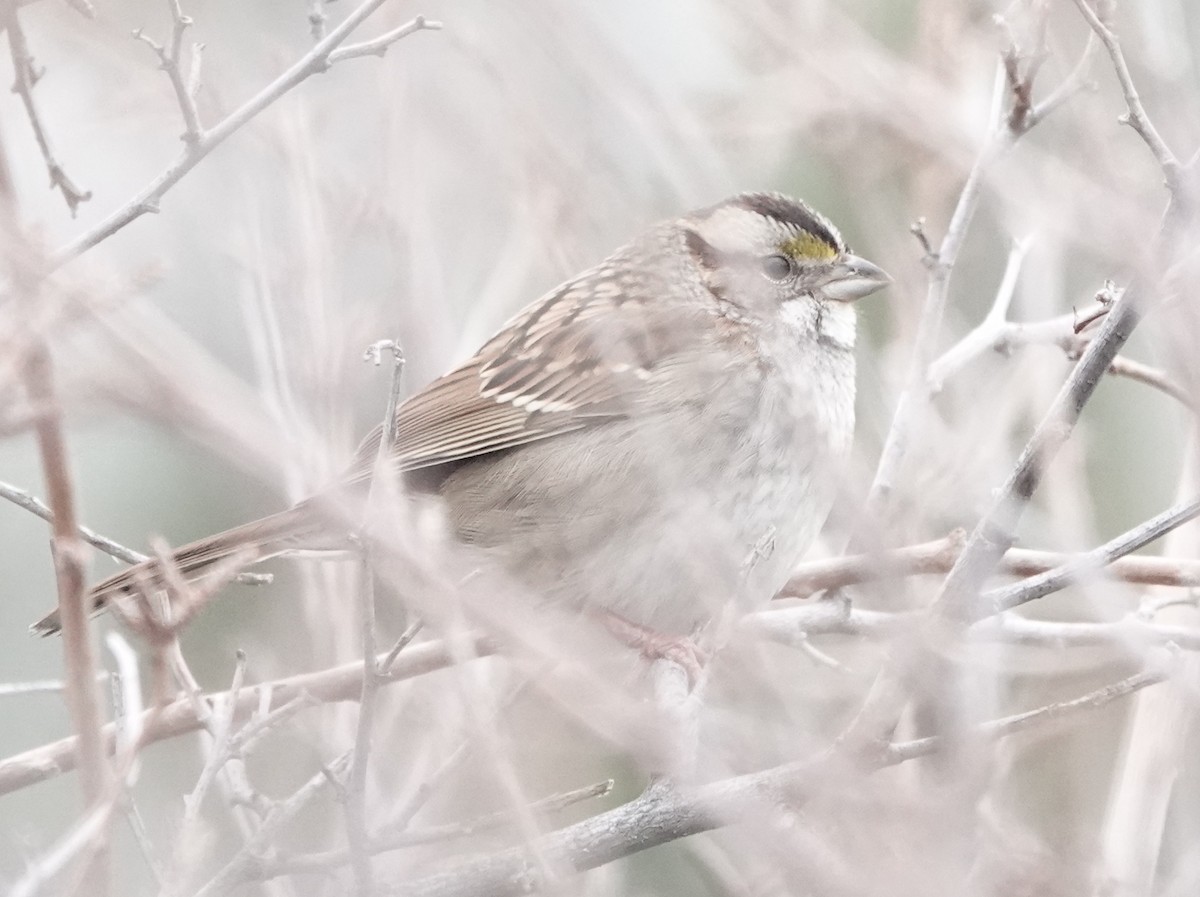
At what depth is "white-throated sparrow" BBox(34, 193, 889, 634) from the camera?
12.6 ft

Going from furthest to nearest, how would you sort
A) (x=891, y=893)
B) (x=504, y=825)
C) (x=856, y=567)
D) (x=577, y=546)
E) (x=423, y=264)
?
(x=577, y=546) < (x=856, y=567) < (x=423, y=264) < (x=504, y=825) < (x=891, y=893)

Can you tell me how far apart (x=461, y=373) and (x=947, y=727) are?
2.88 metres

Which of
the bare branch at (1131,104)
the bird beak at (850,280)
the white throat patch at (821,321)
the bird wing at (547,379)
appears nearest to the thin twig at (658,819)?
the bare branch at (1131,104)

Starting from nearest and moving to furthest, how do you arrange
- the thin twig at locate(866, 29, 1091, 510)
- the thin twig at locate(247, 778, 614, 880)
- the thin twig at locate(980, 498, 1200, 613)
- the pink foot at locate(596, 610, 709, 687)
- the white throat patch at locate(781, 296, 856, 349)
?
the thin twig at locate(247, 778, 614, 880) → the thin twig at locate(980, 498, 1200, 613) → the thin twig at locate(866, 29, 1091, 510) → the pink foot at locate(596, 610, 709, 687) → the white throat patch at locate(781, 296, 856, 349)

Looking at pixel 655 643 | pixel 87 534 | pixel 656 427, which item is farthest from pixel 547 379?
pixel 87 534

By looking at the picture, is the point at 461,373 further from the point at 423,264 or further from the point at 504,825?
the point at 504,825

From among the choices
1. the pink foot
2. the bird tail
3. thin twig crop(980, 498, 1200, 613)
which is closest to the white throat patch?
the pink foot

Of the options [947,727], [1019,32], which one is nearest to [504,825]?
[947,727]

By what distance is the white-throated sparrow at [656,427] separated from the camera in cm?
384

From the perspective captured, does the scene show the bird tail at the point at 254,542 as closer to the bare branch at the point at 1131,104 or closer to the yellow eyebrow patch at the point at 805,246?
the yellow eyebrow patch at the point at 805,246

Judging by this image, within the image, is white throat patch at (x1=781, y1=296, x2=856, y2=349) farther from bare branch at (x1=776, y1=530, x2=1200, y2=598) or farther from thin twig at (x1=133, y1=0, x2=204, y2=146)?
thin twig at (x1=133, y1=0, x2=204, y2=146)

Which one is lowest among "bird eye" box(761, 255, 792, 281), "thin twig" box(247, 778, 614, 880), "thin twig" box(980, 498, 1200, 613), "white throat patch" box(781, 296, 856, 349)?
"thin twig" box(247, 778, 614, 880)

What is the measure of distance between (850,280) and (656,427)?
0.77m

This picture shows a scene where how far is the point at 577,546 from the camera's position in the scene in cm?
401
